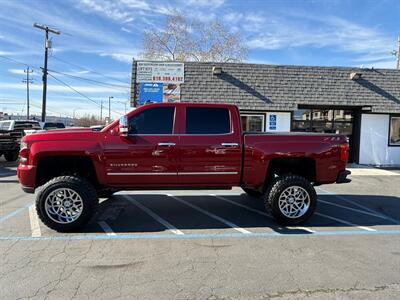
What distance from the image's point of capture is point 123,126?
569 cm

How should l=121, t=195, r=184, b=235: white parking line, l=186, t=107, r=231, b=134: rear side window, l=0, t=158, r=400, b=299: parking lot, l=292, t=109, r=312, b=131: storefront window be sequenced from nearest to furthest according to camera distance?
1. l=0, t=158, r=400, b=299: parking lot
2. l=121, t=195, r=184, b=235: white parking line
3. l=186, t=107, r=231, b=134: rear side window
4. l=292, t=109, r=312, b=131: storefront window

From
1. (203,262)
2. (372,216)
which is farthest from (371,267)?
(372,216)

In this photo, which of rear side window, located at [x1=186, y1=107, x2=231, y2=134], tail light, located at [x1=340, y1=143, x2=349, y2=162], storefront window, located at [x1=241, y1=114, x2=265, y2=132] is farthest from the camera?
storefront window, located at [x1=241, y1=114, x2=265, y2=132]

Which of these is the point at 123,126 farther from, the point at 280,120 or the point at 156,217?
the point at 280,120

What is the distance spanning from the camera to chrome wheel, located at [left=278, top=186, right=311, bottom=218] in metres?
6.07

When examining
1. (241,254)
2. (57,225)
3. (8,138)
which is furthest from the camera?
(8,138)

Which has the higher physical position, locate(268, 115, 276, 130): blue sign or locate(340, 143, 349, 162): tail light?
locate(268, 115, 276, 130): blue sign

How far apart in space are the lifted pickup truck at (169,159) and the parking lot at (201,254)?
0.57 metres

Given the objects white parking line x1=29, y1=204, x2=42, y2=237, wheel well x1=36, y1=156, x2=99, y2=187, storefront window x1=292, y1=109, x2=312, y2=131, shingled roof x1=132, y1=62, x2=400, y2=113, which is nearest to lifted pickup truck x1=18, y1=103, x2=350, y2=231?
wheel well x1=36, y1=156, x2=99, y2=187

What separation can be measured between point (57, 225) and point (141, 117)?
220 cm

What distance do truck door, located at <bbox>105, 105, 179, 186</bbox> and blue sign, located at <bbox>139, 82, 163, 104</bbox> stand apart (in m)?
8.38

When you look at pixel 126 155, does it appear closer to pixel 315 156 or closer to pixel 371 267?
pixel 315 156

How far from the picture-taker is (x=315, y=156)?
616 centimetres

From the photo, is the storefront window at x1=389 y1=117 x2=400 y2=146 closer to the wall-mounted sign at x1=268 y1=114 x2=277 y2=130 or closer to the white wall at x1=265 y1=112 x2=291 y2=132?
the white wall at x1=265 y1=112 x2=291 y2=132
